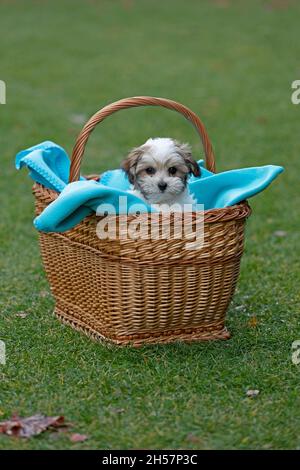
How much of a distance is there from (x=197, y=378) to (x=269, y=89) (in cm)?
1021

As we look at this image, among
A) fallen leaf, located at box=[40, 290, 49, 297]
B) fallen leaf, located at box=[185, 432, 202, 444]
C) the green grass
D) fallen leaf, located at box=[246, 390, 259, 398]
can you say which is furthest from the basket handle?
fallen leaf, located at box=[185, 432, 202, 444]

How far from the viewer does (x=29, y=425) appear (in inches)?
160

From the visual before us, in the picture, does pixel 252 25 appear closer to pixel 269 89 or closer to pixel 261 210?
pixel 269 89

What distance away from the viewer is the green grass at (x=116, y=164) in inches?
165

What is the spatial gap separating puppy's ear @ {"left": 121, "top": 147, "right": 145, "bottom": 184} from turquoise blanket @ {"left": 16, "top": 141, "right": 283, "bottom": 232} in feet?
0.48

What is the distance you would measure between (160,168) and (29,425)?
73.2 inches

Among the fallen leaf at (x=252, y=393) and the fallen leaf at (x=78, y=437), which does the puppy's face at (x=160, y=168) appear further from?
the fallen leaf at (x=78, y=437)

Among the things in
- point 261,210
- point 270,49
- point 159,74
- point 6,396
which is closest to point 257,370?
point 6,396

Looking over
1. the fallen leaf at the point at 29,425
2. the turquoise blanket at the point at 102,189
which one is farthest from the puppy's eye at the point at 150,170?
the fallen leaf at the point at 29,425

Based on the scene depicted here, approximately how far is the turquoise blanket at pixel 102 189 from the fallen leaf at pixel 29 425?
1.12 meters

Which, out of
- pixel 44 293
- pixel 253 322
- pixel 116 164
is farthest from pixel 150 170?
pixel 116 164

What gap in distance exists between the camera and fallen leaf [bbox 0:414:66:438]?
4.00 m

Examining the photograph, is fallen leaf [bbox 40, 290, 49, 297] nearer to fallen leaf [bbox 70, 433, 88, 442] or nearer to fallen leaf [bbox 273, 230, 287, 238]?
fallen leaf [bbox 70, 433, 88, 442]

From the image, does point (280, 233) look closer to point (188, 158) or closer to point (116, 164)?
point (188, 158)
